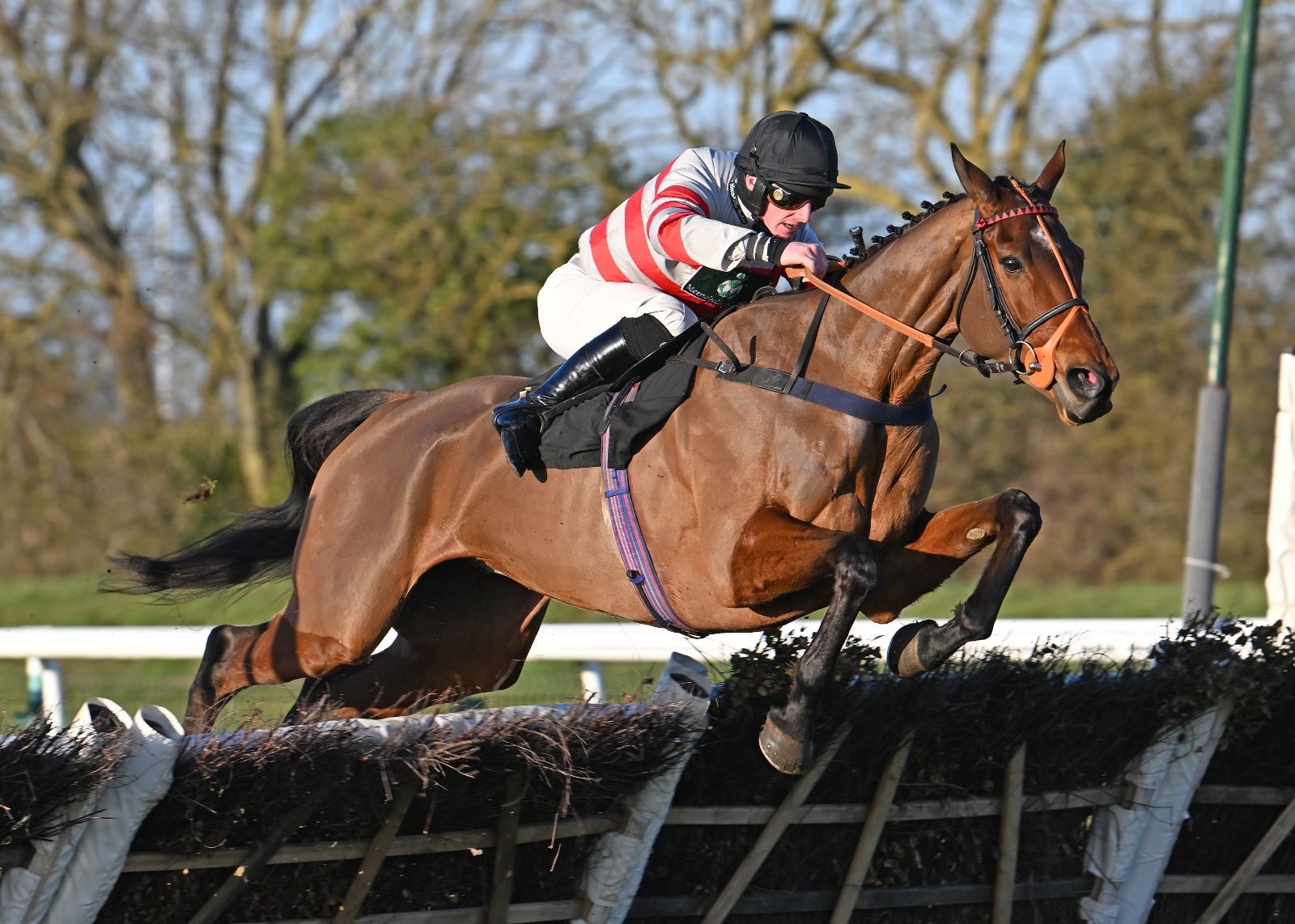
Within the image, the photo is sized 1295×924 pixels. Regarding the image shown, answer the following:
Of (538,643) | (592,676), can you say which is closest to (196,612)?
(538,643)

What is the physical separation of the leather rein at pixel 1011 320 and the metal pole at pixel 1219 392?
13.1 feet

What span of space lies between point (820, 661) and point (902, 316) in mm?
926

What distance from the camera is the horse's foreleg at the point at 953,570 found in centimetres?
369

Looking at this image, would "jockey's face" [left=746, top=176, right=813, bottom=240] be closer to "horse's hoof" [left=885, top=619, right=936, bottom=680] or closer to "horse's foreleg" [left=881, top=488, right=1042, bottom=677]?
"horse's foreleg" [left=881, top=488, right=1042, bottom=677]

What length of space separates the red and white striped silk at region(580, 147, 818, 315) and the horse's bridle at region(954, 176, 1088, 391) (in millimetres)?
597

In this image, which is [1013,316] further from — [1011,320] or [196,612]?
[196,612]

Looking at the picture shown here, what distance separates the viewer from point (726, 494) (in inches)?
155

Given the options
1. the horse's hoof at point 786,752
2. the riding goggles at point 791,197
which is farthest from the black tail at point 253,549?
the horse's hoof at point 786,752

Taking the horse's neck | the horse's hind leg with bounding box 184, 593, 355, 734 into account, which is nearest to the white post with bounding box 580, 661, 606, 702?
the horse's hind leg with bounding box 184, 593, 355, 734

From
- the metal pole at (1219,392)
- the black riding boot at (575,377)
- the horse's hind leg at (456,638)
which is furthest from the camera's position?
the metal pole at (1219,392)

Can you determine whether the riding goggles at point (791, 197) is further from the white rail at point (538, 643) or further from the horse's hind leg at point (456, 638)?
the white rail at point (538, 643)

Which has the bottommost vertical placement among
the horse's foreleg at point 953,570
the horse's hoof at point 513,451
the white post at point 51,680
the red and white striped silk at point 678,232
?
the white post at point 51,680

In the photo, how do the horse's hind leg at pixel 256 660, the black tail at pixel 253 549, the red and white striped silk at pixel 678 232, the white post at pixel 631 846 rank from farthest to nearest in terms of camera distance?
1. the black tail at pixel 253 549
2. the horse's hind leg at pixel 256 660
3. the red and white striped silk at pixel 678 232
4. the white post at pixel 631 846

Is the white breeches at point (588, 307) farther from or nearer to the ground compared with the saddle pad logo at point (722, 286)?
nearer to the ground
